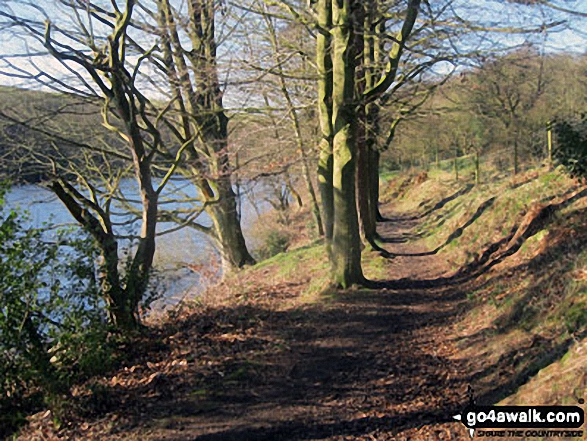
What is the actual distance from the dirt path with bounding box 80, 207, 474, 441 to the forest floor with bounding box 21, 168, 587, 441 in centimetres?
1

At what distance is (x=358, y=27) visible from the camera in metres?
9.55

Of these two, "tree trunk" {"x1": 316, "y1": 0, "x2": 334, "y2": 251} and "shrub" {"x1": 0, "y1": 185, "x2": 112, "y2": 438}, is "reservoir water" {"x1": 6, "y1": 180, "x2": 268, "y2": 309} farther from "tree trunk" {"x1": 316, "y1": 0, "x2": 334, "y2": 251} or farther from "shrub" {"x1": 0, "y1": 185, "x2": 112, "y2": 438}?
"tree trunk" {"x1": 316, "y1": 0, "x2": 334, "y2": 251}

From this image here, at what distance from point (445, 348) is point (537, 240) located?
3.83 m

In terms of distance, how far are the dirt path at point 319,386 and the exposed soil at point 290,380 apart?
0.01 meters

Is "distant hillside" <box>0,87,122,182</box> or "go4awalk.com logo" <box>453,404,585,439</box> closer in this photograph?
"go4awalk.com logo" <box>453,404,585,439</box>

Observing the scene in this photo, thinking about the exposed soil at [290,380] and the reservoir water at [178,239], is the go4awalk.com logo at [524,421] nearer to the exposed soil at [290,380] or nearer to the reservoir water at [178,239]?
the exposed soil at [290,380]

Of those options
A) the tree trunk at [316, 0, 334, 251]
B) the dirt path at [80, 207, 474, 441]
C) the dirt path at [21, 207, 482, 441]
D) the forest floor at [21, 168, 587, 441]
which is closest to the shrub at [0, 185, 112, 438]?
the forest floor at [21, 168, 587, 441]

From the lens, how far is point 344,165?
978 centimetres

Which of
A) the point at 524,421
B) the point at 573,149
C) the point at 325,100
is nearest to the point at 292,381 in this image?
the point at 524,421

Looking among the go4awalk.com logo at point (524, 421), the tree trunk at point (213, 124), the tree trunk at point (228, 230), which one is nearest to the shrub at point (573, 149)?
the go4awalk.com logo at point (524, 421)

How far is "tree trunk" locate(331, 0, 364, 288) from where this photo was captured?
31.8ft

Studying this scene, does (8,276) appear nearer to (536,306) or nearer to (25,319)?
(25,319)

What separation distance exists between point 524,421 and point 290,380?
2.61 metres

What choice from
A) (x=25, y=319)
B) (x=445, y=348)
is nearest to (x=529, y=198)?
(x=445, y=348)
